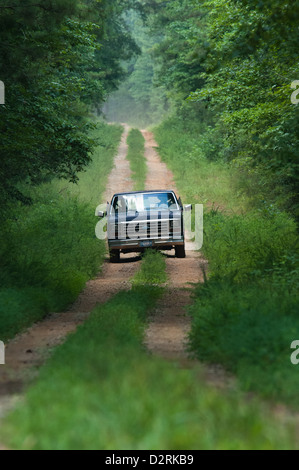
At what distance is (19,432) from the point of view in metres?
5.40

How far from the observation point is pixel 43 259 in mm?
15023

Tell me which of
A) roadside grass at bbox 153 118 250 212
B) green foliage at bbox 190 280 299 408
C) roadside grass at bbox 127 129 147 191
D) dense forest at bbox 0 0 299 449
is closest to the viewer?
dense forest at bbox 0 0 299 449

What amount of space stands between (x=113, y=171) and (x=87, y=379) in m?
38.5

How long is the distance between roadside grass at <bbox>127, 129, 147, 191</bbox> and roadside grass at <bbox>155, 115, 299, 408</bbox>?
15.2 meters

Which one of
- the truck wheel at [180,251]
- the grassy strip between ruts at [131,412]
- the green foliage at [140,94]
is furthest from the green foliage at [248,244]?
the green foliage at [140,94]

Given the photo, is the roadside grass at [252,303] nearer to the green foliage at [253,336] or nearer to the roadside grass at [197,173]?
the green foliage at [253,336]

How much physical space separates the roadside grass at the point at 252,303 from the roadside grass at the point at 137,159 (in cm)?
1525

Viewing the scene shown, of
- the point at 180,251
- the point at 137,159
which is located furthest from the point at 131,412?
the point at 137,159

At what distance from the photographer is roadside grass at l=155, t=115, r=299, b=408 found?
6.95 m

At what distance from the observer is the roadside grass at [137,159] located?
131ft

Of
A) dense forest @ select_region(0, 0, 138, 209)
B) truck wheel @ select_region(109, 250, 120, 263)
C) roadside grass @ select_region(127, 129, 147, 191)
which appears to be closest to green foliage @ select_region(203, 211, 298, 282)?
truck wheel @ select_region(109, 250, 120, 263)

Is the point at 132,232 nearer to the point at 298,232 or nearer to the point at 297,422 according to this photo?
the point at 298,232

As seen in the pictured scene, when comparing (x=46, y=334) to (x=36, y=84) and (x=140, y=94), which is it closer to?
(x=36, y=84)

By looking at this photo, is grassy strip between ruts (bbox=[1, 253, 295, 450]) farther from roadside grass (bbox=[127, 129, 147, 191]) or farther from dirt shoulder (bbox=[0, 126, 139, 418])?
roadside grass (bbox=[127, 129, 147, 191])
